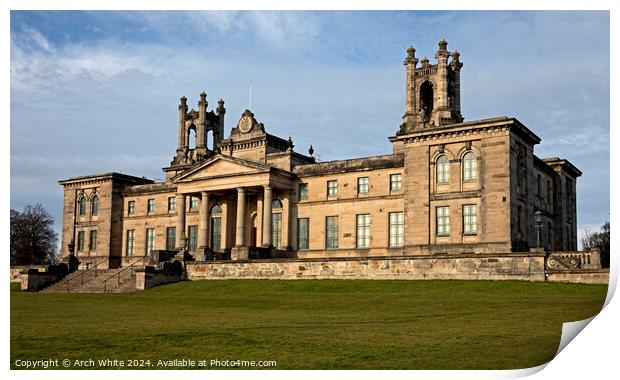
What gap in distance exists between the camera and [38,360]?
1766 centimetres

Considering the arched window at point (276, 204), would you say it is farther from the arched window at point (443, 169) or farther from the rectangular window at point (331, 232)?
the arched window at point (443, 169)

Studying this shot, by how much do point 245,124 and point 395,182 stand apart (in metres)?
15.2

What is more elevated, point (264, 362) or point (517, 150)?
point (517, 150)

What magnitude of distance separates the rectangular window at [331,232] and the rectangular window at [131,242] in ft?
69.9

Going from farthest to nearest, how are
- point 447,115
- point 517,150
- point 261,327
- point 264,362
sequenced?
1. point 447,115
2. point 517,150
3. point 261,327
4. point 264,362

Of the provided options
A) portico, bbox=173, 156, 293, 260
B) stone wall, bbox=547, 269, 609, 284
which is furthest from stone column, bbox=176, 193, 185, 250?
stone wall, bbox=547, 269, 609, 284

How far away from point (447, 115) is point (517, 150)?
7337 mm

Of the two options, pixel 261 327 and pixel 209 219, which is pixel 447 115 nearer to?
pixel 209 219

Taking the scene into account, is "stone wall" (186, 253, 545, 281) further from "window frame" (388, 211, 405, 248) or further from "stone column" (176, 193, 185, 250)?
"stone column" (176, 193, 185, 250)

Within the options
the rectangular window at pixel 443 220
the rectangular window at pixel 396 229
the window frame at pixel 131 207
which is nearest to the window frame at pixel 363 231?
the rectangular window at pixel 396 229

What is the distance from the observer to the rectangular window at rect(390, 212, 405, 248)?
5141 centimetres

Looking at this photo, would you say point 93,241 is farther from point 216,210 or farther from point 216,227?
point 216,210
